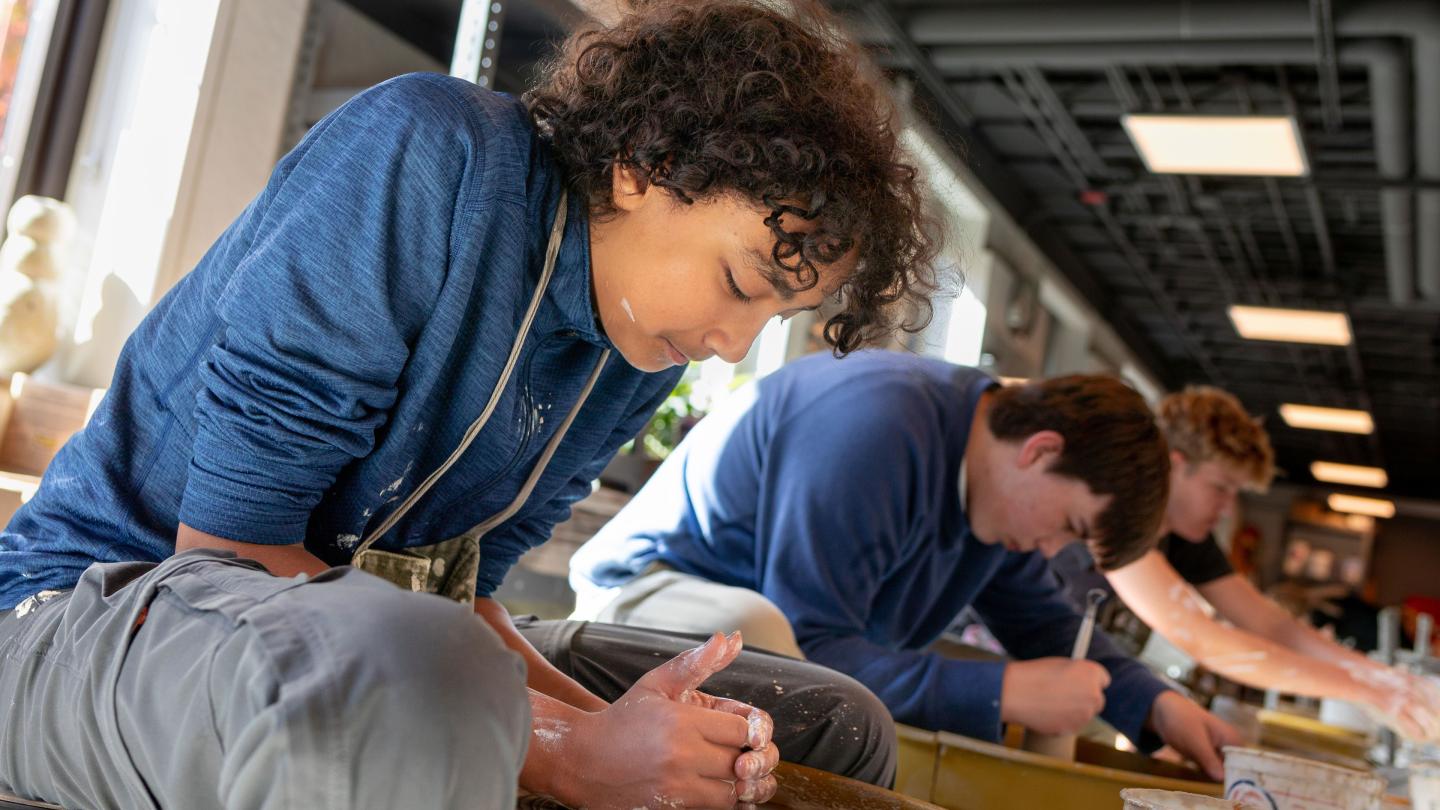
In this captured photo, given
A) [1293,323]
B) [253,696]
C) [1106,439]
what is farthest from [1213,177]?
[253,696]

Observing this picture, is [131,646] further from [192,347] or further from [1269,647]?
[1269,647]

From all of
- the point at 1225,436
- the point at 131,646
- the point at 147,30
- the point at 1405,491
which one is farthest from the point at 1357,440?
the point at 131,646

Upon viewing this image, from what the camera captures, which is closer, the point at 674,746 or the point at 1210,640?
the point at 674,746

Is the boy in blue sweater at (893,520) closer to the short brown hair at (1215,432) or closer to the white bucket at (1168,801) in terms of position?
the white bucket at (1168,801)

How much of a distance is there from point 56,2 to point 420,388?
2.40 m

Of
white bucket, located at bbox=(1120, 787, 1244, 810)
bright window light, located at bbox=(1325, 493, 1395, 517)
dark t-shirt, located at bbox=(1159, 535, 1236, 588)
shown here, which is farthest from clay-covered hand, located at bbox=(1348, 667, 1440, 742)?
bright window light, located at bbox=(1325, 493, 1395, 517)

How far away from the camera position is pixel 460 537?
1.26 m

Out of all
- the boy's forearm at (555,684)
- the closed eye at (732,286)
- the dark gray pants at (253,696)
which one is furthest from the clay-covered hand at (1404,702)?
the dark gray pants at (253,696)

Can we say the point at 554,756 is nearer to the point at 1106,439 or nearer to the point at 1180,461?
the point at 1106,439

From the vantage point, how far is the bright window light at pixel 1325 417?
13891 millimetres

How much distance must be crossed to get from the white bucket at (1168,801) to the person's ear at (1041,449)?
0.89m

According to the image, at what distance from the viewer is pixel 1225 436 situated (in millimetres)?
3441

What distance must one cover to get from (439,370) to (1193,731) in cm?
174

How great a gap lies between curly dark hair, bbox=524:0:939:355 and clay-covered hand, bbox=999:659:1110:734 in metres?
0.93
